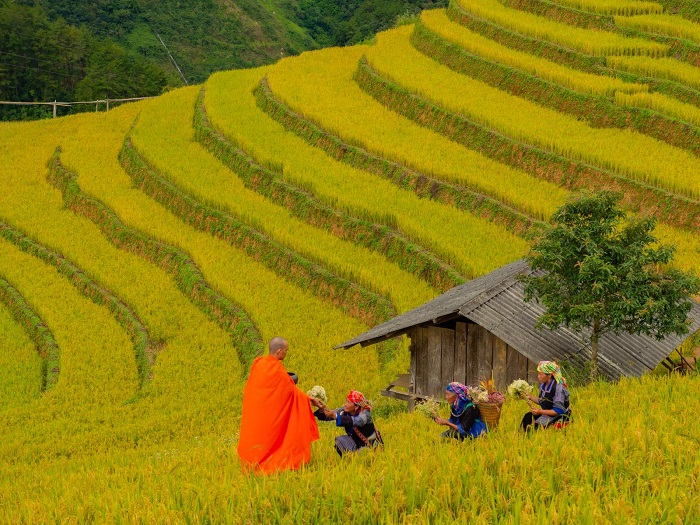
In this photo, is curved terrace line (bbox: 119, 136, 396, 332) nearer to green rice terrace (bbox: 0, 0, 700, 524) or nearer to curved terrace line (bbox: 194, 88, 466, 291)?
green rice terrace (bbox: 0, 0, 700, 524)

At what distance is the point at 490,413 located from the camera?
811cm

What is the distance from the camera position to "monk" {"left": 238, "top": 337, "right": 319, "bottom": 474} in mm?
7559

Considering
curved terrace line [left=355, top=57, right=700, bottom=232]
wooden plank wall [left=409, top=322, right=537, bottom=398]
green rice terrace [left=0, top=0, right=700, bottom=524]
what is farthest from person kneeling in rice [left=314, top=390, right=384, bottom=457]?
curved terrace line [left=355, top=57, right=700, bottom=232]

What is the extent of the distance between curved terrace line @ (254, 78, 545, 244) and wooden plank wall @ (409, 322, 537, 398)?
5541mm

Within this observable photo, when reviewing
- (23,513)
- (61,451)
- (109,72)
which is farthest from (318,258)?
(109,72)

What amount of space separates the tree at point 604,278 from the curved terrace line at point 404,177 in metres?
6.02

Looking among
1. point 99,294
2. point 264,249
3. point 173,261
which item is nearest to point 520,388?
point 264,249

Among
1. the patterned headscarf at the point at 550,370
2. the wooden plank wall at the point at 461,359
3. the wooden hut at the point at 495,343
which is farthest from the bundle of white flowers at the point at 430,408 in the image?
the wooden plank wall at the point at 461,359

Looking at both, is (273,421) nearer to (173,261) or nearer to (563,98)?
(173,261)

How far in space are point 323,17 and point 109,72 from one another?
1557 inches

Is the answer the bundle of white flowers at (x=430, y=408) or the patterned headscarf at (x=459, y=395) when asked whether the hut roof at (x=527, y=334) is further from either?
the bundle of white flowers at (x=430, y=408)

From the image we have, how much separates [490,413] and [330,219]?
612 inches

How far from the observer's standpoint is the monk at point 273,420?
7.56m

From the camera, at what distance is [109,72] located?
61.6 meters
